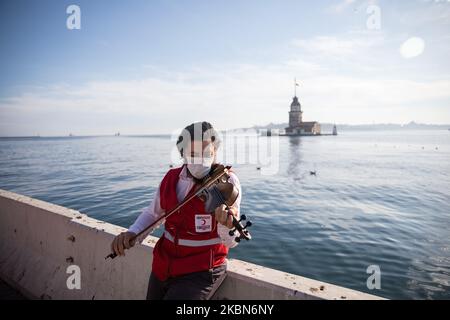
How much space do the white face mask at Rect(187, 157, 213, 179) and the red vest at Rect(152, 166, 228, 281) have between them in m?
0.29

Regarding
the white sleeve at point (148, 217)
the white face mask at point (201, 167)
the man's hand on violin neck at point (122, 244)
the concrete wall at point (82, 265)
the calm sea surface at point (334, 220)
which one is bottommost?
the calm sea surface at point (334, 220)

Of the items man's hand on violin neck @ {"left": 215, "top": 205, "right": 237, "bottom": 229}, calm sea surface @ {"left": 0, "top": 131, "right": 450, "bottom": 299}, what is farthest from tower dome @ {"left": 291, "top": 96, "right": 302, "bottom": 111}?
man's hand on violin neck @ {"left": 215, "top": 205, "right": 237, "bottom": 229}

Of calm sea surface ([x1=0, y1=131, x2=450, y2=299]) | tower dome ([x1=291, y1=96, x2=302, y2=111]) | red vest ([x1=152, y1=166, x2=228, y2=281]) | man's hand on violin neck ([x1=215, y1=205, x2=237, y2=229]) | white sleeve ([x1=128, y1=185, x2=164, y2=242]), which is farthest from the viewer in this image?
tower dome ([x1=291, y1=96, x2=302, y2=111])

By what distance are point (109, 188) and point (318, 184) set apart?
19.5m

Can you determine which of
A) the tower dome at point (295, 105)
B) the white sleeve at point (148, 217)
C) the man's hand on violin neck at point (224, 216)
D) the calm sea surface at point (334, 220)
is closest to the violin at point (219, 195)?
the man's hand on violin neck at point (224, 216)

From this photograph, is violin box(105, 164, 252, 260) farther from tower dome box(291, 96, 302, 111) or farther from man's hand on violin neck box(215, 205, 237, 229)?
tower dome box(291, 96, 302, 111)

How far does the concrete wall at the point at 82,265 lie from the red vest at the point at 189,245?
0.34 meters

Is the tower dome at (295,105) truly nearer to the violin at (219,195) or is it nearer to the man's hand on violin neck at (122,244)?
the violin at (219,195)

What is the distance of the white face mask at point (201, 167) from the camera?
9.68ft

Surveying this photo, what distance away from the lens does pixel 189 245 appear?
2793mm

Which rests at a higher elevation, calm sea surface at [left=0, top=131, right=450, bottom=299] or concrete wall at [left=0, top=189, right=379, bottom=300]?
concrete wall at [left=0, top=189, right=379, bottom=300]

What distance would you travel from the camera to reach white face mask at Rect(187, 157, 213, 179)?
2.95 meters
